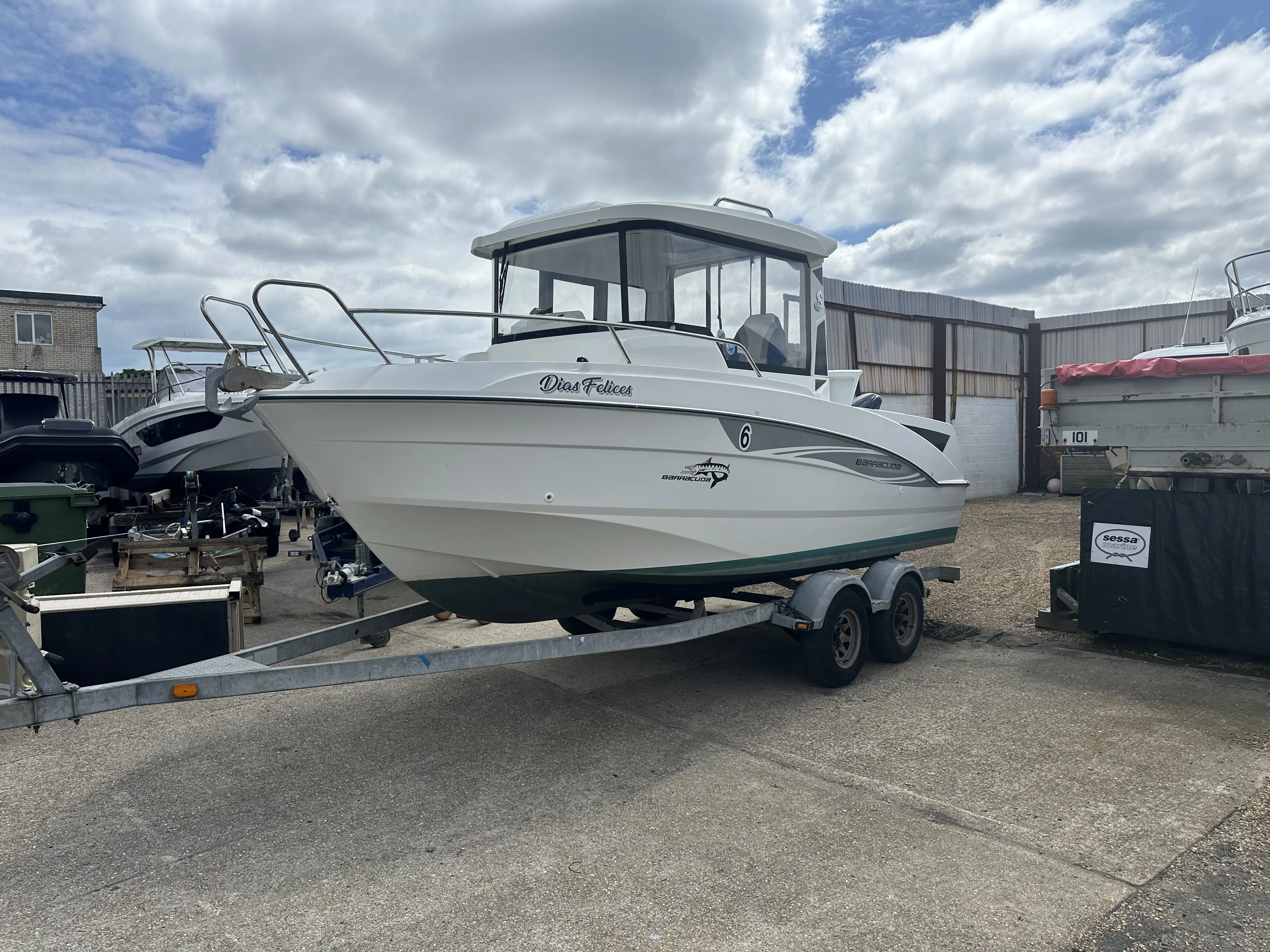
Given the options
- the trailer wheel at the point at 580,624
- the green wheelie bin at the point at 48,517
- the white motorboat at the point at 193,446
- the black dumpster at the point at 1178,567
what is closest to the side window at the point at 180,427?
the white motorboat at the point at 193,446

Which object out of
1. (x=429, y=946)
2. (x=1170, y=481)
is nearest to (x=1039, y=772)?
(x=429, y=946)

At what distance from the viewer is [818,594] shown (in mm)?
5070

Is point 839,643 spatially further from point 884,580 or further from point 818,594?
point 884,580

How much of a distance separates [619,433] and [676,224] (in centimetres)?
146

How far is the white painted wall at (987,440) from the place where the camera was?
16.5m

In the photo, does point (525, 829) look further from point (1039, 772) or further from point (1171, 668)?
point (1171, 668)

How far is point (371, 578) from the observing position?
617 cm

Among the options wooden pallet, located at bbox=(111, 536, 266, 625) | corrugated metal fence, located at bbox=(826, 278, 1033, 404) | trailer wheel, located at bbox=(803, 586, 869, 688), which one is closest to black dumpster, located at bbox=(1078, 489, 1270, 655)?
trailer wheel, located at bbox=(803, 586, 869, 688)

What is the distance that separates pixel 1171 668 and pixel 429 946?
5.00 metres

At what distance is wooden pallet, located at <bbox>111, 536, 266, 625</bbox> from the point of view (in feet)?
23.7

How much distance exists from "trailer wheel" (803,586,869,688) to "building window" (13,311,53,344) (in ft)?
80.8

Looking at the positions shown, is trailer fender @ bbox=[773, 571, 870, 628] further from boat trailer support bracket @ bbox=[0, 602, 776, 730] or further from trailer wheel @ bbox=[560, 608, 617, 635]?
trailer wheel @ bbox=[560, 608, 617, 635]

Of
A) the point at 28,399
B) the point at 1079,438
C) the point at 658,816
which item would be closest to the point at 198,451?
the point at 28,399

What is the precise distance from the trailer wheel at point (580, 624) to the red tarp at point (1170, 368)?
3878 mm
